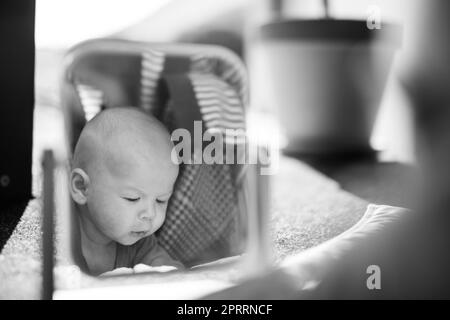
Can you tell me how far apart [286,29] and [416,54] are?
402 millimetres

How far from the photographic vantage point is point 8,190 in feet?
3.84

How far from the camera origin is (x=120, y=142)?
729 mm

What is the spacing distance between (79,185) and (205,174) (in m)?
0.23

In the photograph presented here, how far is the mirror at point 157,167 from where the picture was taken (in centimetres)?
75

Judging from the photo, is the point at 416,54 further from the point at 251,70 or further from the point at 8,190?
the point at 8,190

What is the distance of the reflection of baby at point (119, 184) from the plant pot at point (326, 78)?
978mm

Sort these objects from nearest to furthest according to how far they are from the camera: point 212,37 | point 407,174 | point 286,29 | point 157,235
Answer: point 157,235 < point 407,174 < point 286,29 < point 212,37

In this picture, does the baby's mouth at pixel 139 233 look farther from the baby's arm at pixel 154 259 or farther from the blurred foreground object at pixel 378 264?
the blurred foreground object at pixel 378 264

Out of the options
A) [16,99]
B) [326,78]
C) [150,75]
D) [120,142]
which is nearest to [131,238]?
[120,142]

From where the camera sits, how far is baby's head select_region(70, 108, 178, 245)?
731 mm

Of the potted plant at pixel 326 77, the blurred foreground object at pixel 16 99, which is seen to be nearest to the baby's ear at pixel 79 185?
the blurred foreground object at pixel 16 99

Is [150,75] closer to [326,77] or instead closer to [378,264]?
[378,264]

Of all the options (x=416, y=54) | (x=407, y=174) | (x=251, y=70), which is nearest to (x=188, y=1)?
(x=251, y=70)

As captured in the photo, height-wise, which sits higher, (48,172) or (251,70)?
(251,70)
